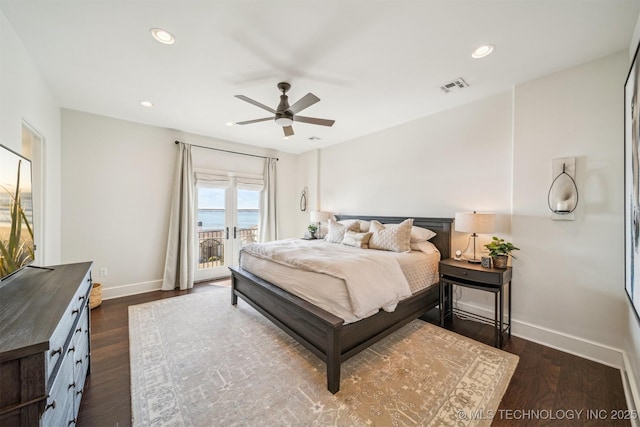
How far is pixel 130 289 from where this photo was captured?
4.07 meters

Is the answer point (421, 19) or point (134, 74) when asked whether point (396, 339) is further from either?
point (134, 74)

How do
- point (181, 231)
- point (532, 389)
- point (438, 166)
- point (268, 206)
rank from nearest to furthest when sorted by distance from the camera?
point (532, 389), point (438, 166), point (181, 231), point (268, 206)

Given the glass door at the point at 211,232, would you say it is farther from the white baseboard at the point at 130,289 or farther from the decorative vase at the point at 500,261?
the decorative vase at the point at 500,261

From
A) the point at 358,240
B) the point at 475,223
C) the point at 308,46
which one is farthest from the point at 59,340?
the point at 475,223

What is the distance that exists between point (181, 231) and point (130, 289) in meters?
1.19

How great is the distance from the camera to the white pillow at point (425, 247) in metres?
3.29

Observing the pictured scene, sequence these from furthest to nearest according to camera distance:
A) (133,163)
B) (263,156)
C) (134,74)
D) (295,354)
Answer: (263,156)
(133,163)
(134,74)
(295,354)

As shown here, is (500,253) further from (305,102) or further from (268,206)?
(268,206)

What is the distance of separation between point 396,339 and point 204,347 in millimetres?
2006

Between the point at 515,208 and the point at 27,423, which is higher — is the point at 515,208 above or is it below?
above

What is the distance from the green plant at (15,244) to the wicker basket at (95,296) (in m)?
2.07

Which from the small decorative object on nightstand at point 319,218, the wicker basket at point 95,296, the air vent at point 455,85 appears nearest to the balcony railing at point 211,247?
the wicker basket at point 95,296

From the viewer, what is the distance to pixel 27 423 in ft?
2.88

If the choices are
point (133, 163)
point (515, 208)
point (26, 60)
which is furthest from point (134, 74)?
point (515, 208)
